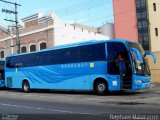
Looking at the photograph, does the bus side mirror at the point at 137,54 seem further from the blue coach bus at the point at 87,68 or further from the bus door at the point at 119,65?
the bus door at the point at 119,65

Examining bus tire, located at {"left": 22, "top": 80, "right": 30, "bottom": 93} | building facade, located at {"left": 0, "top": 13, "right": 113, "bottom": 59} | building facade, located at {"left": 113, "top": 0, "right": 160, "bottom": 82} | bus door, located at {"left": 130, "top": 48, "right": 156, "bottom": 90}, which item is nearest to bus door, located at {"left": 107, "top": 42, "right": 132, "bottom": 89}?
bus door, located at {"left": 130, "top": 48, "right": 156, "bottom": 90}

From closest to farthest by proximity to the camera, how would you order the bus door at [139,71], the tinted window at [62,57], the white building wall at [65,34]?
1. the bus door at [139,71]
2. the tinted window at [62,57]
3. the white building wall at [65,34]

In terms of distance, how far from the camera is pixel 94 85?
24.1m

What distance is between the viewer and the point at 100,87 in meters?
23.5

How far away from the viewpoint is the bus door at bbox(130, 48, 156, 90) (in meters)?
21.8

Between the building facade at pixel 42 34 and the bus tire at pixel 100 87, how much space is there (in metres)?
22.5

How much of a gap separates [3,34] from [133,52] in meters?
35.9

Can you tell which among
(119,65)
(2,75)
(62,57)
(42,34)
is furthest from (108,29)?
(119,65)

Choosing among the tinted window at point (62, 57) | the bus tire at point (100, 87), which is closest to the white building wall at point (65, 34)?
the tinted window at point (62, 57)

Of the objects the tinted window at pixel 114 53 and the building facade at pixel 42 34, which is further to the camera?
the building facade at pixel 42 34

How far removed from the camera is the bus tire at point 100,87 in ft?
75.9

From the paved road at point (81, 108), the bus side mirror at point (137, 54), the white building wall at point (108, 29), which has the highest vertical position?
the white building wall at point (108, 29)

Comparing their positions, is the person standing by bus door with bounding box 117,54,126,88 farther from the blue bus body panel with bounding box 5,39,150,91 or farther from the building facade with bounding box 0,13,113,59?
the building facade with bounding box 0,13,113,59

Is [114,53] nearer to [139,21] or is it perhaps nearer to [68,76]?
[68,76]
